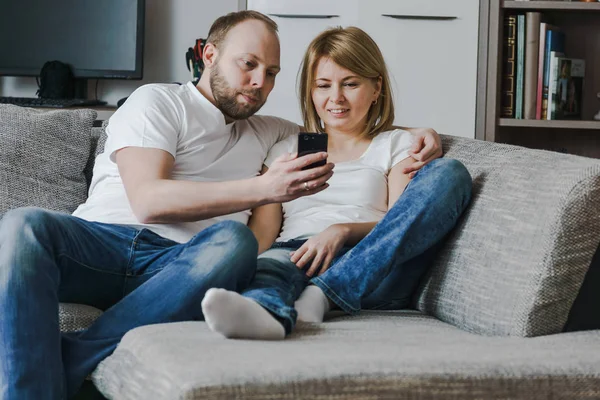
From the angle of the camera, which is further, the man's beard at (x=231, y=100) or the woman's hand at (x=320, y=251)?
the man's beard at (x=231, y=100)

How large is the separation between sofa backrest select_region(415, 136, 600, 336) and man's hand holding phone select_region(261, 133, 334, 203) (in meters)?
0.30

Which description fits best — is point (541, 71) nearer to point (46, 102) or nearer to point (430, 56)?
point (430, 56)

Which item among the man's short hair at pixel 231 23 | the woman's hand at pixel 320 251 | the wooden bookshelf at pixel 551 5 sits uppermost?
the wooden bookshelf at pixel 551 5

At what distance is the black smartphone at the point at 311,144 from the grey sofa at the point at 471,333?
0.99 ft

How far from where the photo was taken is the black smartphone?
1.68 meters

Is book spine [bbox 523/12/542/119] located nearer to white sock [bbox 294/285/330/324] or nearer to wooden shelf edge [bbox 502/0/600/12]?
wooden shelf edge [bbox 502/0/600/12]

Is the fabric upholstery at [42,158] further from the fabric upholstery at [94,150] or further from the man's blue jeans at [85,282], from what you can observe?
the man's blue jeans at [85,282]

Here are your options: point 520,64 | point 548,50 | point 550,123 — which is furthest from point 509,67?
point 550,123

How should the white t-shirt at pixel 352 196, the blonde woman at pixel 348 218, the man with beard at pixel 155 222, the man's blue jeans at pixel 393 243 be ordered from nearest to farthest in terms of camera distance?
the man with beard at pixel 155 222
the blonde woman at pixel 348 218
the man's blue jeans at pixel 393 243
the white t-shirt at pixel 352 196

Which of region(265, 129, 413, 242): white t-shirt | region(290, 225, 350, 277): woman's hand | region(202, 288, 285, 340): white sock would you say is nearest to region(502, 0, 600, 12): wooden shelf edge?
region(265, 129, 413, 242): white t-shirt

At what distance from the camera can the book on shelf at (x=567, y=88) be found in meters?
3.29

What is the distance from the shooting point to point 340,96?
2123 millimetres

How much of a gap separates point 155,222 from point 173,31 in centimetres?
194

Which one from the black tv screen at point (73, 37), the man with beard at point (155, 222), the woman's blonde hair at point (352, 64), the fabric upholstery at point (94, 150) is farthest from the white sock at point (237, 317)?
the black tv screen at point (73, 37)
